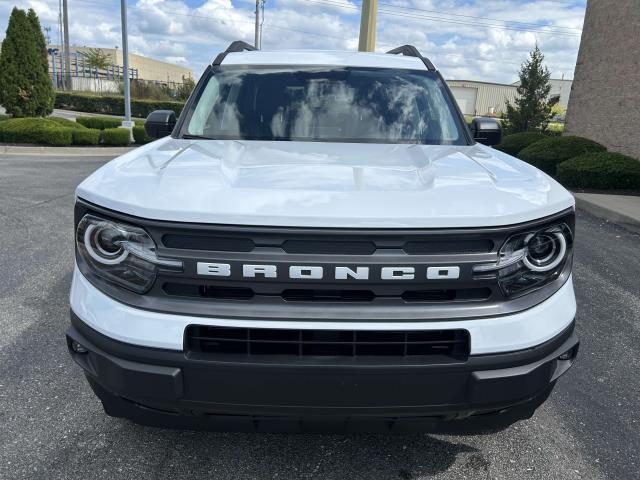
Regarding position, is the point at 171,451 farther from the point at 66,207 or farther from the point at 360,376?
the point at 66,207

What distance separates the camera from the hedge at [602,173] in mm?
10281

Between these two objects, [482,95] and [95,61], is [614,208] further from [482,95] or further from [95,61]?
[482,95]

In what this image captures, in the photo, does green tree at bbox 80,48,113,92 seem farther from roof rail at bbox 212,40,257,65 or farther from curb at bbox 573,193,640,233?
roof rail at bbox 212,40,257,65

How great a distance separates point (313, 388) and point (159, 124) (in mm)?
2526

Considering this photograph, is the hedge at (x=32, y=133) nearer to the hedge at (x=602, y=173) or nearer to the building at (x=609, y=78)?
the hedge at (x=602, y=173)

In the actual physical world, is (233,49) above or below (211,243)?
above

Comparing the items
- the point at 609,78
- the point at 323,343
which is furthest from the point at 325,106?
the point at 609,78

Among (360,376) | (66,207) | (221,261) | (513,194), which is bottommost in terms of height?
(66,207)

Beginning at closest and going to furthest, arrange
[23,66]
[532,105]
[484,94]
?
[23,66]
[532,105]
[484,94]

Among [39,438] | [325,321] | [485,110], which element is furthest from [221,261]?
[485,110]

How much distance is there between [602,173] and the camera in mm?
10297

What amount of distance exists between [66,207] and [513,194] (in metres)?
7.16

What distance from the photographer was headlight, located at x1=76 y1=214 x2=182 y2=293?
1818 millimetres

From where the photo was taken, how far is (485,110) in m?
77.8
